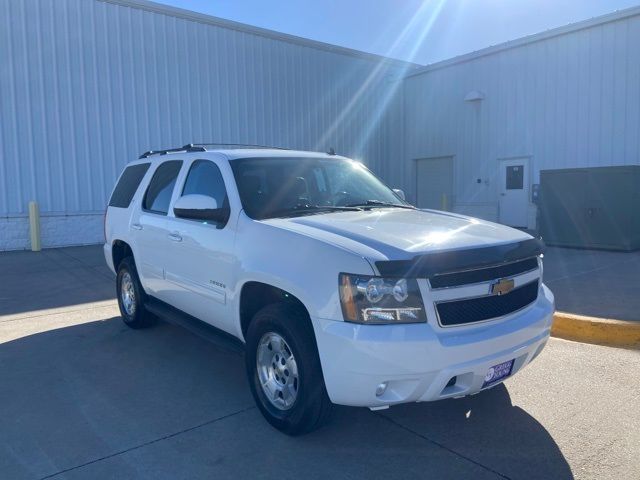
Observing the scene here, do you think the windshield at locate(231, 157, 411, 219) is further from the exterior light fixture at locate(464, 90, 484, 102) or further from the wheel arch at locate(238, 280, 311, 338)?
the exterior light fixture at locate(464, 90, 484, 102)

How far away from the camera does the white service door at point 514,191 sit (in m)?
15.2

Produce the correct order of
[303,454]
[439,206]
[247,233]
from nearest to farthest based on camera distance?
[303,454]
[247,233]
[439,206]

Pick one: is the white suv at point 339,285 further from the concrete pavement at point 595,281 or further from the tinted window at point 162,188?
the concrete pavement at point 595,281

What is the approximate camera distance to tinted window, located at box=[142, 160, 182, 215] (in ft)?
17.0

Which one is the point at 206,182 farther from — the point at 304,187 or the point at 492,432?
the point at 492,432

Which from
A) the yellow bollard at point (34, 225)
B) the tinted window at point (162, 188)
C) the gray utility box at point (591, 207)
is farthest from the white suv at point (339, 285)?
the yellow bollard at point (34, 225)

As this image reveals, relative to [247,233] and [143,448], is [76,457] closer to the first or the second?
[143,448]

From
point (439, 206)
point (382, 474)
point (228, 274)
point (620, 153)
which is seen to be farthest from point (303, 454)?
point (439, 206)

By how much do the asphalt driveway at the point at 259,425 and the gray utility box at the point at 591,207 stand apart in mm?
6646

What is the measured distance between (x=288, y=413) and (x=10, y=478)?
1.65 metres

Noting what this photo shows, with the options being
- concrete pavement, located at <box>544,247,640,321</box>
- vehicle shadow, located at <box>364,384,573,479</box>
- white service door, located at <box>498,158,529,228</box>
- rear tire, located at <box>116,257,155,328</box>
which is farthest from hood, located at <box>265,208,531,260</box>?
white service door, located at <box>498,158,529,228</box>

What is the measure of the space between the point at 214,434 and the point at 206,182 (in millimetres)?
2125

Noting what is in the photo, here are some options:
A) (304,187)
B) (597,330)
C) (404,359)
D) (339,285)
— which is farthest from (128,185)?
(597,330)

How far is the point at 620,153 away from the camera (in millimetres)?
13047
